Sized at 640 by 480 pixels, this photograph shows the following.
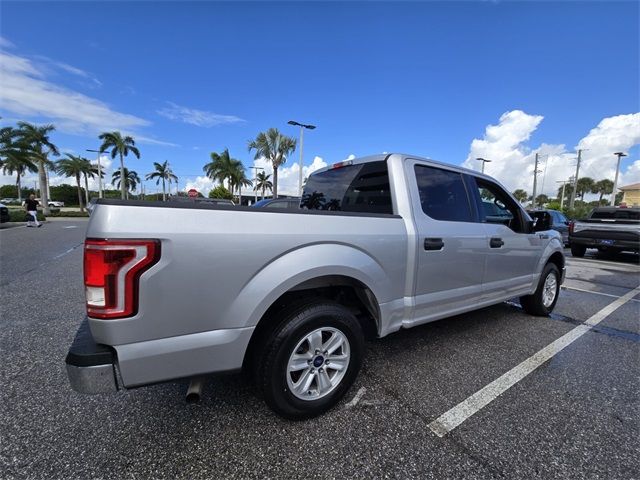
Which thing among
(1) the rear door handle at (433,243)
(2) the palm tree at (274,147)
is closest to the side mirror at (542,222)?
(1) the rear door handle at (433,243)

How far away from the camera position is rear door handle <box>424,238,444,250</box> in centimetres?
273

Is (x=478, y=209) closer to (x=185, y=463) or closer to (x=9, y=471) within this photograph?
(x=185, y=463)

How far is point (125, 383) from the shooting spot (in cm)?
166

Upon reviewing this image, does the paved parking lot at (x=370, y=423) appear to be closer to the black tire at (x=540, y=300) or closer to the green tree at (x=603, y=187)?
the black tire at (x=540, y=300)

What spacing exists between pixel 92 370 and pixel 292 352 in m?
1.03

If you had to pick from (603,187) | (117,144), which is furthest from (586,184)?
(117,144)

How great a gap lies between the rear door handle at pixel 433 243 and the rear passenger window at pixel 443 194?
220 mm

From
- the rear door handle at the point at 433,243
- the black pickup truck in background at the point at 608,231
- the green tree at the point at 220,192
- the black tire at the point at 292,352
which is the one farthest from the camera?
the green tree at the point at 220,192

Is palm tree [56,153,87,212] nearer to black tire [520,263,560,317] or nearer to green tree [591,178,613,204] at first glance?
black tire [520,263,560,317]

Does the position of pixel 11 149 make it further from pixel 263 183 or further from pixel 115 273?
pixel 263 183

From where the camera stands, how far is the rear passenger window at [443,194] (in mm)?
2947

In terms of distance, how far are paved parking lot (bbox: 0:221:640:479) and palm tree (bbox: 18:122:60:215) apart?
1073 inches

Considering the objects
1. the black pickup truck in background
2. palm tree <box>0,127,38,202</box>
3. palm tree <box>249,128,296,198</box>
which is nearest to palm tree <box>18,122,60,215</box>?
palm tree <box>0,127,38,202</box>

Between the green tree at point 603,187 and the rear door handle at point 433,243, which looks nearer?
the rear door handle at point 433,243
